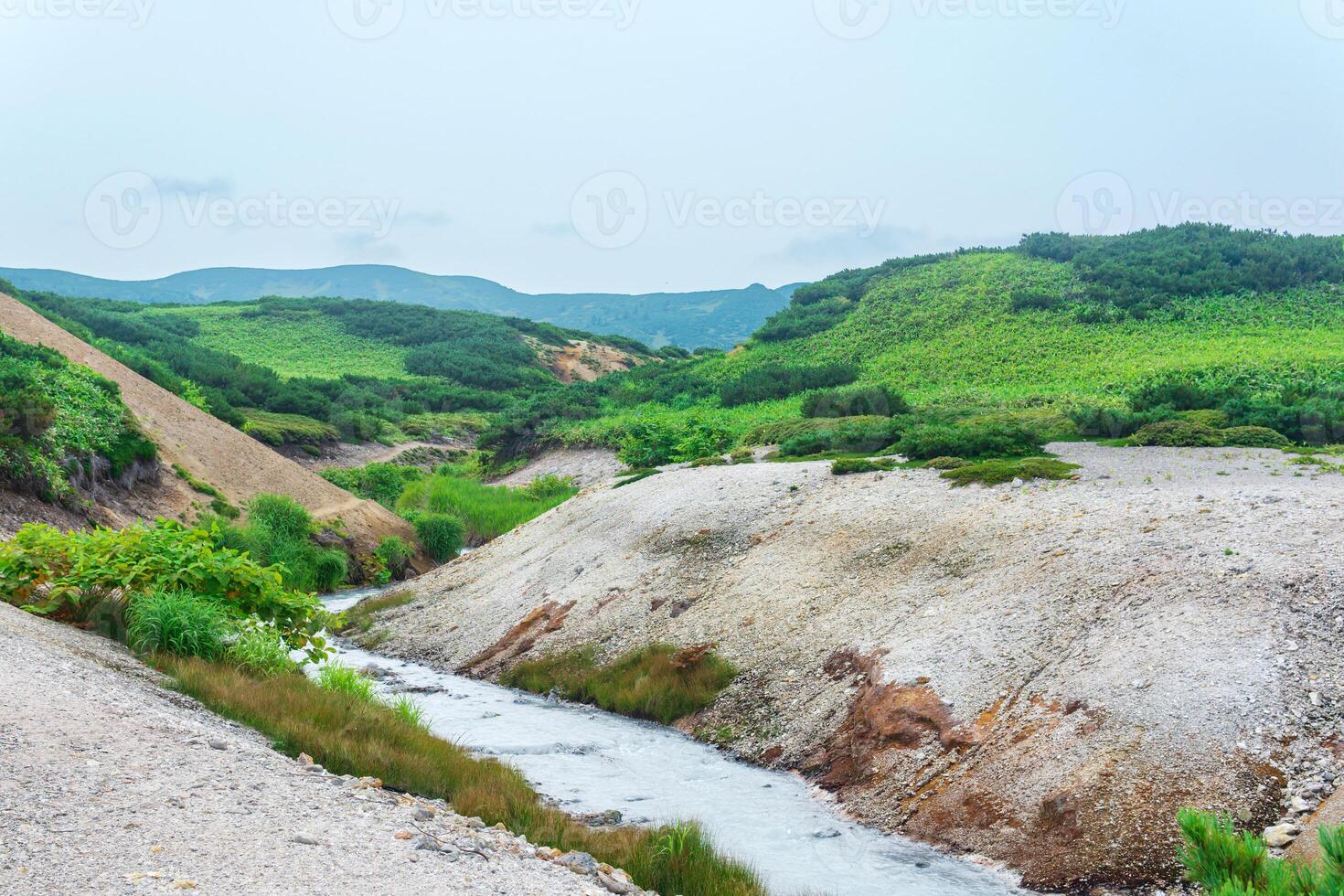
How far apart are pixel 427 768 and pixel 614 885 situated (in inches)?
110

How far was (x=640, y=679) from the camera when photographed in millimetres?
14703

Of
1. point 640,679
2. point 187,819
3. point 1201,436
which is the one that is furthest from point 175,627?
point 1201,436

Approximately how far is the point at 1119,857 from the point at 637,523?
45.1ft

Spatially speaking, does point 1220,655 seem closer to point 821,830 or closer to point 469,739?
point 821,830

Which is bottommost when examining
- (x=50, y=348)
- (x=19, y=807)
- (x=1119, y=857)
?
(x=1119, y=857)

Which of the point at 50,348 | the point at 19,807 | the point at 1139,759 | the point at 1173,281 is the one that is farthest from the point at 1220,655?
the point at 1173,281

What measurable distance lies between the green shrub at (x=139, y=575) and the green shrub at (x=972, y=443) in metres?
13.9

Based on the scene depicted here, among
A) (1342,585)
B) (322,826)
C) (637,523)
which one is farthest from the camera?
(637,523)

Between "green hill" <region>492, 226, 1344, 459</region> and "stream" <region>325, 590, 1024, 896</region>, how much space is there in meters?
16.2

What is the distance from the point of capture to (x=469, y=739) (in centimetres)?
1289

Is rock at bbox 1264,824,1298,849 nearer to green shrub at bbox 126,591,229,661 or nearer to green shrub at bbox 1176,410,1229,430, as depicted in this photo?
green shrub at bbox 126,591,229,661

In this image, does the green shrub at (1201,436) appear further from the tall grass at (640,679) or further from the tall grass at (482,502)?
the tall grass at (482,502)

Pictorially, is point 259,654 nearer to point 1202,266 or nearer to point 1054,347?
point 1054,347

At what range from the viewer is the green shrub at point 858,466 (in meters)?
20.7
